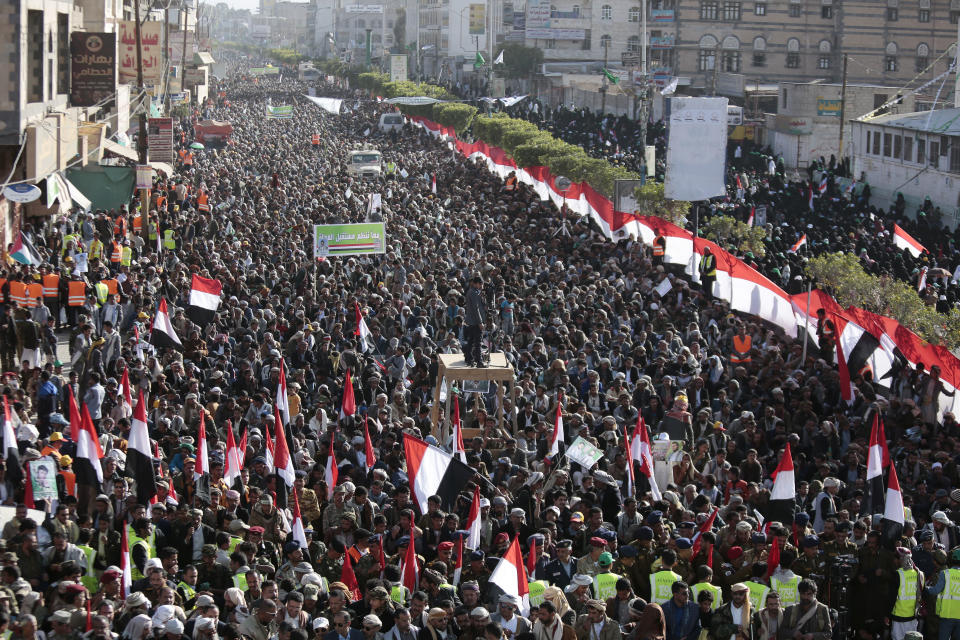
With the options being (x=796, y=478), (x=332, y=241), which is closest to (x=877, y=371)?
(x=796, y=478)

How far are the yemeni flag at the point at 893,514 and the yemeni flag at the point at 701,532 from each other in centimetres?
139

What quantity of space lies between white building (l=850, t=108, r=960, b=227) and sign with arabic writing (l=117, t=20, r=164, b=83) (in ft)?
68.4

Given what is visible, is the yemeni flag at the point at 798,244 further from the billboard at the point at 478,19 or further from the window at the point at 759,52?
the billboard at the point at 478,19

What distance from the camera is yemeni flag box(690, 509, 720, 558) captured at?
427 inches

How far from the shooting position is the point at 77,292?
2047 centimetres

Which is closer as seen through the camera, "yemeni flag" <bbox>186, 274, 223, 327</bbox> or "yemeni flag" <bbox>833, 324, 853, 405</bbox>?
"yemeni flag" <bbox>833, 324, 853, 405</bbox>

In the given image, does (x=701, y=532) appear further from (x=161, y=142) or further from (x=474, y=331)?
(x=161, y=142)

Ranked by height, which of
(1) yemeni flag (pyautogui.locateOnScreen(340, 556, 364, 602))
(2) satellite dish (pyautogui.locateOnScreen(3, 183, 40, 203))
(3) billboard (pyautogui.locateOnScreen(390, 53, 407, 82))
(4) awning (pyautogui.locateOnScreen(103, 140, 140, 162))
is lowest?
(1) yemeni flag (pyautogui.locateOnScreen(340, 556, 364, 602))

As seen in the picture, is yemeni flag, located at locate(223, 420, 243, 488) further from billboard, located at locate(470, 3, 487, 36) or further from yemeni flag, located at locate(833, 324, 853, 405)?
billboard, located at locate(470, 3, 487, 36)

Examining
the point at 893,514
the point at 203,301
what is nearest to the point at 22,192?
the point at 203,301

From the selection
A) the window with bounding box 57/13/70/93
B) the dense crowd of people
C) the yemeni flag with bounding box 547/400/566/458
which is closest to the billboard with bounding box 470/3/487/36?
the window with bounding box 57/13/70/93

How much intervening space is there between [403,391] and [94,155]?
63.1ft

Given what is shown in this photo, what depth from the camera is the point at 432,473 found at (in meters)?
11.9

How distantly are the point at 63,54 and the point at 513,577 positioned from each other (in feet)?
74.3
